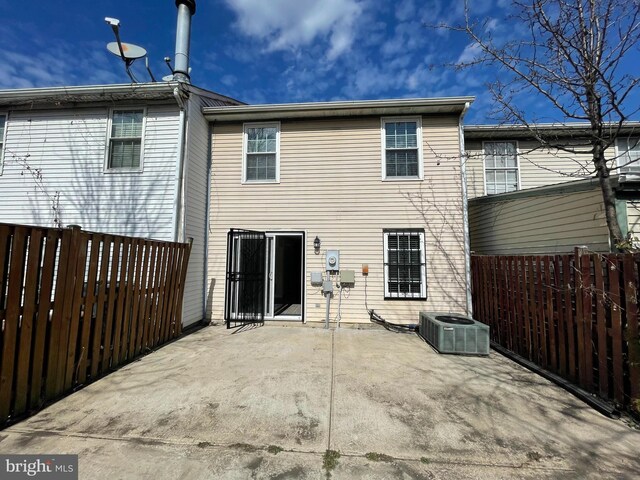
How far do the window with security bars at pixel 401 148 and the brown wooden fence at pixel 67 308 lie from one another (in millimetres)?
5302

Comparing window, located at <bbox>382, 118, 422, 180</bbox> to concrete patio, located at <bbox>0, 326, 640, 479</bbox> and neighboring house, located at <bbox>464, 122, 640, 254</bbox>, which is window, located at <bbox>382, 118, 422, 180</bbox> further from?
concrete patio, located at <bbox>0, 326, 640, 479</bbox>

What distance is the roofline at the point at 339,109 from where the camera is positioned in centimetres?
650

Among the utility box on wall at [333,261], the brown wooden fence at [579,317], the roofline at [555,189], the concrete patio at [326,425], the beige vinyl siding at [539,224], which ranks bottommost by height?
the concrete patio at [326,425]

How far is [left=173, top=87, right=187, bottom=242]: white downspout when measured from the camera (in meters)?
5.99

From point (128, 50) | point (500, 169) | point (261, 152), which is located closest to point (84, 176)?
point (128, 50)

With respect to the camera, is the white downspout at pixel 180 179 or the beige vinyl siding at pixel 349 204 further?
the beige vinyl siding at pixel 349 204

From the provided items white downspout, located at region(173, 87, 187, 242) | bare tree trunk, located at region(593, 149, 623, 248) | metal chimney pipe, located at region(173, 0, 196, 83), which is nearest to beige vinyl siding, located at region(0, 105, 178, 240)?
white downspout, located at region(173, 87, 187, 242)

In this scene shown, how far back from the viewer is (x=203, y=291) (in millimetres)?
6863

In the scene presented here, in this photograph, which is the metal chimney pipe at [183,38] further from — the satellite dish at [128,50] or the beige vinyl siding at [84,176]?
the beige vinyl siding at [84,176]

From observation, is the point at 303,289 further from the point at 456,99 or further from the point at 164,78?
the point at 164,78

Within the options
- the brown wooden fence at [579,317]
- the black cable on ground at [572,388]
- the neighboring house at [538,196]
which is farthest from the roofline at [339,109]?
the black cable on ground at [572,388]

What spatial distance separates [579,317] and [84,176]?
30.0 feet

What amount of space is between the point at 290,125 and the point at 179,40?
374 centimetres

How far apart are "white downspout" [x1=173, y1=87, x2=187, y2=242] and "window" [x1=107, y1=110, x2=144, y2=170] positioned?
98cm
